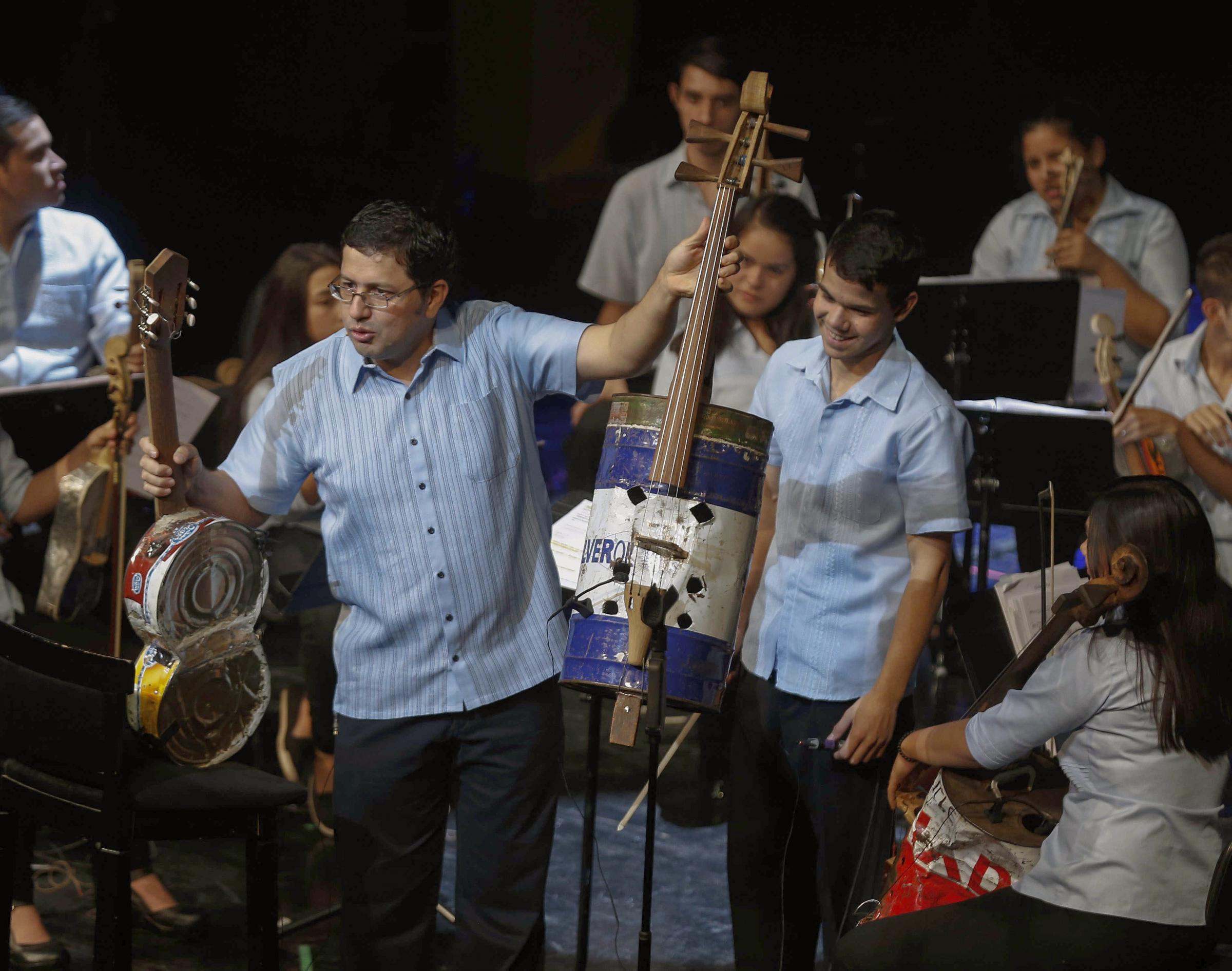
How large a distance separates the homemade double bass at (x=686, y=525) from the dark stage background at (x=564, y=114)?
496 cm

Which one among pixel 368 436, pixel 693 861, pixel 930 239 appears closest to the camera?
pixel 368 436

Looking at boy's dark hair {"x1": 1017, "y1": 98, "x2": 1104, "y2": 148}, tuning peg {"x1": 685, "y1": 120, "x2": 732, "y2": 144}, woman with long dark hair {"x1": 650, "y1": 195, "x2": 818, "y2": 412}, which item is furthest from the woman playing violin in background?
tuning peg {"x1": 685, "y1": 120, "x2": 732, "y2": 144}

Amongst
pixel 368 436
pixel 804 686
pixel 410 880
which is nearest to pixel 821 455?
pixel 804 686

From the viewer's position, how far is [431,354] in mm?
2768

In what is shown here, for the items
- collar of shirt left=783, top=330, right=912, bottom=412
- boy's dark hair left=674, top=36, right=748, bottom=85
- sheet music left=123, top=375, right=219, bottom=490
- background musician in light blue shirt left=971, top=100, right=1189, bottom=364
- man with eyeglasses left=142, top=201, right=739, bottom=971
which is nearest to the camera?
man with eyeglasses left=142, top=201, right=739, bottom=971

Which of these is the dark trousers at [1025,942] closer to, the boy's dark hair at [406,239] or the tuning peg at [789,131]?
the tuning peg at [789,131]

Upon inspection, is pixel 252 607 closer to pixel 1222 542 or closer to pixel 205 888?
pixel 205 888

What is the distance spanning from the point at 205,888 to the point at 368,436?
1948 millimetres

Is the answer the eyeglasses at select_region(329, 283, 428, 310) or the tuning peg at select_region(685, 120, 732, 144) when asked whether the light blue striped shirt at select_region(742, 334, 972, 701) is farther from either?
the eyeglasses at select_region(329, 283, 428, 310)

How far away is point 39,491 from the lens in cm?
398

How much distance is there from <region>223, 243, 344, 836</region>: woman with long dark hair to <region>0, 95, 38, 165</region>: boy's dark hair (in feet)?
3.06

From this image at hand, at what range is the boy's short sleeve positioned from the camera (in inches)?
109

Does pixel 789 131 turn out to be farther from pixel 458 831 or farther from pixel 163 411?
pixel 458 831

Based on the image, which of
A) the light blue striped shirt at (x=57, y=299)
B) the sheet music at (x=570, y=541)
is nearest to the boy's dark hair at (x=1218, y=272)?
the sheet music at (x=570, y=541)
